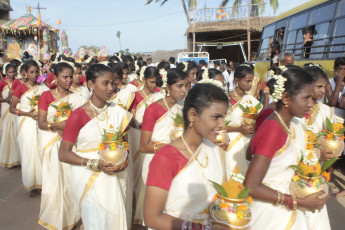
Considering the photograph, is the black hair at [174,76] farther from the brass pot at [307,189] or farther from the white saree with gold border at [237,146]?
the brass pot at [307,189]

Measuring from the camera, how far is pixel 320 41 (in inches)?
286

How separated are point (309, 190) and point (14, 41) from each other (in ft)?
88.9

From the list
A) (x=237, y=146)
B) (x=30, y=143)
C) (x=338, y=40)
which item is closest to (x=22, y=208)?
(x=30, y=143)

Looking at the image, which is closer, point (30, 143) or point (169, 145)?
point (169, 145)

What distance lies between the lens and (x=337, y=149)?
3.19 m

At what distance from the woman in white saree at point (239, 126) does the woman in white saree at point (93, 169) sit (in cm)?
183

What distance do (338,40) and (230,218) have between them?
6310 mm

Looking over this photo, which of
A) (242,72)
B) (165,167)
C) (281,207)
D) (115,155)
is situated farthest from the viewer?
(242,72)

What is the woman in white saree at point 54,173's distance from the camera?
4.01 metres

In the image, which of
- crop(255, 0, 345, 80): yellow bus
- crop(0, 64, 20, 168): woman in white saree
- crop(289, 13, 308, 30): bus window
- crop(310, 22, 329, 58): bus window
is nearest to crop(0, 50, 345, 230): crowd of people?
crop(0, 64, 20, 168): woman in white saree

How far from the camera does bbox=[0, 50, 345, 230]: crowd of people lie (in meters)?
1.87

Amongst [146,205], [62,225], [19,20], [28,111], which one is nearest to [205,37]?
[19,20]

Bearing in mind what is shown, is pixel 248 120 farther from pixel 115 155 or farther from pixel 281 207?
pixel 115 155

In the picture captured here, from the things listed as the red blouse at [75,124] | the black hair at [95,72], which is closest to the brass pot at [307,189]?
the red blouse at [75,124]
